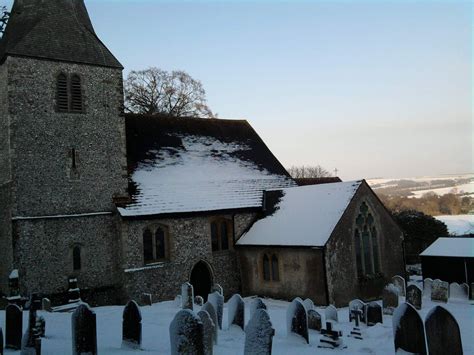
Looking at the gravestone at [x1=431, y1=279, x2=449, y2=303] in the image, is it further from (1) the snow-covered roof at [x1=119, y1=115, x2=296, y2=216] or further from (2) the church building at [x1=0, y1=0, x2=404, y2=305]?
(1) the snow-covered roof at [x1=119, y1=115, x2=296, y2=216]

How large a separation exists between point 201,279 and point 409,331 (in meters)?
13.0

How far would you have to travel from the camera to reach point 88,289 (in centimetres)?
1681

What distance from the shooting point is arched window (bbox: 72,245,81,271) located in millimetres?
16875

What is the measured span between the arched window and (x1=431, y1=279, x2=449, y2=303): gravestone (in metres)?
14.1

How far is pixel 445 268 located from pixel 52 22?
827 inches

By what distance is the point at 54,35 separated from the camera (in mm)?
17672

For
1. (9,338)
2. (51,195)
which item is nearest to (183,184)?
(51,195)

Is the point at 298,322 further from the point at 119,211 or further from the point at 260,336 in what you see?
the point at 119,211

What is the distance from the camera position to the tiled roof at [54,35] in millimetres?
16969

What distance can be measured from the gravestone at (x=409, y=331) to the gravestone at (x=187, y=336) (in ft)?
12.2

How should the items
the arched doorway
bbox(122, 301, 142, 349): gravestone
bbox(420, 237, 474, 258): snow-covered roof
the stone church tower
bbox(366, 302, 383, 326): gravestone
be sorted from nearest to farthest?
bbox(122, 301, 142, 349): gravestone, bbox(366, 302, 383, 326): gravestone, the stone church tower, the arched doorway, bbox(420, 237, 474, 258): snow-covered roof

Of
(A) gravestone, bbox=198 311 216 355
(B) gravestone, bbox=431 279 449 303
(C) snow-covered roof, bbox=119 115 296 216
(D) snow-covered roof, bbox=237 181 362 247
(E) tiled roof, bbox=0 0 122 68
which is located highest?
(E) tiled roof, bbox=0 0 122 68

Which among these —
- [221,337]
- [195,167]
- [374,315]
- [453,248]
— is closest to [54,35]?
[195,167]

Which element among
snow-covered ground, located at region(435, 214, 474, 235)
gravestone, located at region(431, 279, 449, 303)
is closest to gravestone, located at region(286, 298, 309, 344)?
gravestone, located at region(431, 279, 449, 303)
